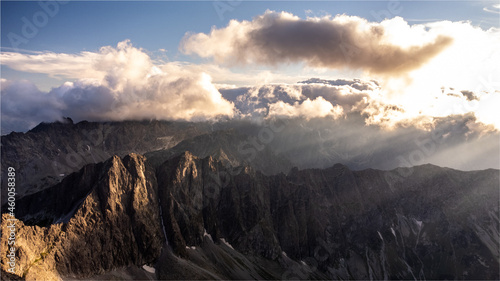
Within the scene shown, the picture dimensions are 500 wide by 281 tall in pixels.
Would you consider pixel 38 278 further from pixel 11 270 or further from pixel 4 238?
pixel 4 238

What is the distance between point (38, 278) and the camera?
197375 mm

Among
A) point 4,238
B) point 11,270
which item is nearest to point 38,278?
point 11,270

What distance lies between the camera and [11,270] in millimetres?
186000

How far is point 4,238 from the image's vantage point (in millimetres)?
195375

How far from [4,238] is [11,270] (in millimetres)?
19798

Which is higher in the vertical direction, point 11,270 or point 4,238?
point 4,238

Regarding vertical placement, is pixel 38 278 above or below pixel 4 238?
→ below

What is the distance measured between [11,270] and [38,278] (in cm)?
1606

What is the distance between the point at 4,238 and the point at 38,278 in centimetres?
2882
